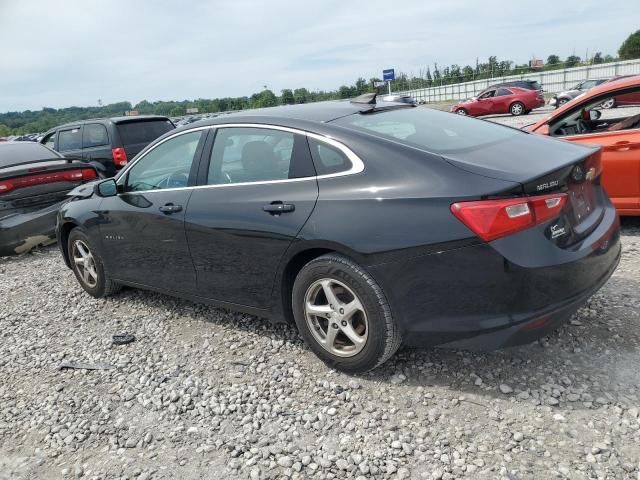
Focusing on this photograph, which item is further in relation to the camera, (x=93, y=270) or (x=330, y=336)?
(x=93, y=270)

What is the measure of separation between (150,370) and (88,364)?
1.83ft

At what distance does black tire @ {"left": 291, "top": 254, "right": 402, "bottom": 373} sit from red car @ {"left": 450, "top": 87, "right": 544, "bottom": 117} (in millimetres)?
23779

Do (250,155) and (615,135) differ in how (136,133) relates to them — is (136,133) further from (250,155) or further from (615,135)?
(615,135)

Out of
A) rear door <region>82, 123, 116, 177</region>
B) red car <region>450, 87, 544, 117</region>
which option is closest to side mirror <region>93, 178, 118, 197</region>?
rear door <region>82, 123, 116, 177</region>

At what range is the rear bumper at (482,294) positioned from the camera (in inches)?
100

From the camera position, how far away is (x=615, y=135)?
5.09 meters

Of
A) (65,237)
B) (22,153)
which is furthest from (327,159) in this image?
(22,153)

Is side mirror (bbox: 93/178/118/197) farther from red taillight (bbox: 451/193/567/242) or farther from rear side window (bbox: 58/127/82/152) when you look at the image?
rear side window (bbox: 58/127/82/152)

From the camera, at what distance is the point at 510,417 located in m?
2.65

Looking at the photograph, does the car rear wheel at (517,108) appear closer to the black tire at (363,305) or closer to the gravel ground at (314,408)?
the gravel ground at (314,408)

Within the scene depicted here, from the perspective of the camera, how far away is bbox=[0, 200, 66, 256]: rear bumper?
6652 millimetres

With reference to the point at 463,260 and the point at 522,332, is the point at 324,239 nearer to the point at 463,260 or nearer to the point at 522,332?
the point at 463,260

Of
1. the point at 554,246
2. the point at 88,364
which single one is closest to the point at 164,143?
the point at 88,364

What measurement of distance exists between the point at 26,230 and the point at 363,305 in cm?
562
